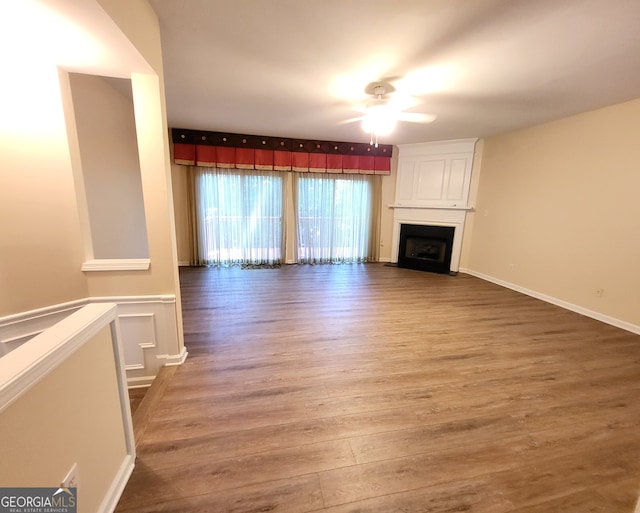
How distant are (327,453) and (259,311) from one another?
2.01 metres

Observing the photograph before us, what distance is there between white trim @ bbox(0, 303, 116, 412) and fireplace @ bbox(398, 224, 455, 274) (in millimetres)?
5281

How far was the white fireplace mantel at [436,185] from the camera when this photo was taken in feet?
16.0

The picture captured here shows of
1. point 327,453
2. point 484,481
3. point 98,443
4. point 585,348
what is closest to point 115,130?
point 98,443

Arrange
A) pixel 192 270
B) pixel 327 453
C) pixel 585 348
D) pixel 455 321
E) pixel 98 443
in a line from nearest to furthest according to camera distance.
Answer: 1. pixel 98 443
2. pixel 327 453
3. pixel 585 348
4. pixel 455 321
5. pixel 192 270

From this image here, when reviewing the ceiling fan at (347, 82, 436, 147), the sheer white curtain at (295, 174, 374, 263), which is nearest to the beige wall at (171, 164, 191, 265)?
the sheer white curtain at (295, 174, 374, 263)

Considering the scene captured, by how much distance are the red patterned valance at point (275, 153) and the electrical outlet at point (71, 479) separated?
462 cm

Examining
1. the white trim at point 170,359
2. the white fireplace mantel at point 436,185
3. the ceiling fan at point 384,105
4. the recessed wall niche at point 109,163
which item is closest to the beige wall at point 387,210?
the white fireplace mantel at point 436,185

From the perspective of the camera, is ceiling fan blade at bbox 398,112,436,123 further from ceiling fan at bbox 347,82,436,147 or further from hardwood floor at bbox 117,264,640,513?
hardwood floor at bbox 117,264,640,513

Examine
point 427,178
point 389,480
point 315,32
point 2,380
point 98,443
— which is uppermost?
point 315,32

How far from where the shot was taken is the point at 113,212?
9.34 ft

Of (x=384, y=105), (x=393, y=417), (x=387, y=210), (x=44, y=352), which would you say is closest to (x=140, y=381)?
(x=44, y=352)

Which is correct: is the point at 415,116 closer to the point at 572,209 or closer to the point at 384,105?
the point at 384,105

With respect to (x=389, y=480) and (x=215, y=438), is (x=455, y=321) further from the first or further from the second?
(x=215, y=438)

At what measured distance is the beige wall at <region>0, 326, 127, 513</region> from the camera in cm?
77
